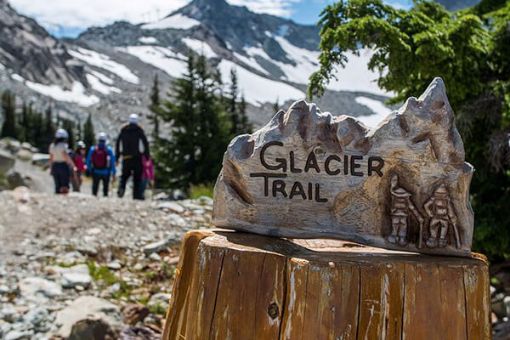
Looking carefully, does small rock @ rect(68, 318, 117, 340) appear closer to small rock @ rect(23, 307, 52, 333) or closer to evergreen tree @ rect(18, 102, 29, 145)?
small rock @ rect(23, 307, 52, 333)

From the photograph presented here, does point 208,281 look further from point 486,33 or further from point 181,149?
point 181,149

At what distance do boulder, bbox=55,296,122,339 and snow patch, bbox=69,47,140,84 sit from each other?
76846 mm

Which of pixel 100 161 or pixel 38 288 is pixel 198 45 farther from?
pixel 38 288

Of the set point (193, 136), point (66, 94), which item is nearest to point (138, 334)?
point (193, 136)

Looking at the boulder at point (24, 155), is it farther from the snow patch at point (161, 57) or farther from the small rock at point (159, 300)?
Result: the snow patch at point (161, 57)

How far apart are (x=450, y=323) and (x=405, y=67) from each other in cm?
225

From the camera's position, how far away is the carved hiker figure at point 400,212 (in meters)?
2.51

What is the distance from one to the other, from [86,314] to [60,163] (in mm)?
5306

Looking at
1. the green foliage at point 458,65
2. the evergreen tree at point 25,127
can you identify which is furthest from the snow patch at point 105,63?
the green foliage at point 458,65

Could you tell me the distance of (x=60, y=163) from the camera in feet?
32.3

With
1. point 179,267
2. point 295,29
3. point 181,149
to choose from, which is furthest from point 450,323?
point 295,29

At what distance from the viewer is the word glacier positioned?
8.38ft

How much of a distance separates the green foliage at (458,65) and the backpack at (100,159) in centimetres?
600

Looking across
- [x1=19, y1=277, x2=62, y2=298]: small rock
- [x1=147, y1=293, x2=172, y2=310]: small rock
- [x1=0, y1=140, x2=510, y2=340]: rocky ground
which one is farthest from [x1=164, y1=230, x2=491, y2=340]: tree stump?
[x1=19, y1=277, x2=62, y2=298]: small rock
